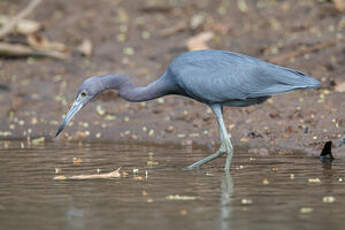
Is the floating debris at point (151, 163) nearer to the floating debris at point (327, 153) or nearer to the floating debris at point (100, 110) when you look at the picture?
the floating debris at point (327, 153)

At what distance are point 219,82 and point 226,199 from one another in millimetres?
2729

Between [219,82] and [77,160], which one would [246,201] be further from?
[77,160]

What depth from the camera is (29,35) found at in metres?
16.7

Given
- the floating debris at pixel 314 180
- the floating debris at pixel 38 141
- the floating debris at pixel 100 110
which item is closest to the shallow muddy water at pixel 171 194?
the floating debris at pixel 314 180

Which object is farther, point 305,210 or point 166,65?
point 166,65

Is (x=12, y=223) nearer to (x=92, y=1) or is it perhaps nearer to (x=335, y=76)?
(x=335, y=76)

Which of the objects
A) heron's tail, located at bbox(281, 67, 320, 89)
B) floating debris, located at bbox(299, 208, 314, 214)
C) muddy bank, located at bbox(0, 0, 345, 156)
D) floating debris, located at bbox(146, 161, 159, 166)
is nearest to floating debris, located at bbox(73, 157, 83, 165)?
floating debris, located at bbox(146, 161, 159, 166)

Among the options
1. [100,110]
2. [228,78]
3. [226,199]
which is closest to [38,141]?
[100,110]

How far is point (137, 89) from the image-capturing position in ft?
31.6

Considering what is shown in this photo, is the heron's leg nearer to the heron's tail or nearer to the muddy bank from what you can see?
the heron's tail

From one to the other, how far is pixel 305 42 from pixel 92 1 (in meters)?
6.71

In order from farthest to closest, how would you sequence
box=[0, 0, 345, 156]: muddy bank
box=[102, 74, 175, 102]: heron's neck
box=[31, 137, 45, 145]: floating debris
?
box=[31, 137, 45, 145]: floating debris < box=[0, 0, 345, 156]: muddy bank < box=[102, 74, 175, 102]: heron's neck

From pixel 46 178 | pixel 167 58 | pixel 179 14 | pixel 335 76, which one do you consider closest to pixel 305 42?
pixel 335 76

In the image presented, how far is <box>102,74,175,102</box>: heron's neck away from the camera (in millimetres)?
9531
